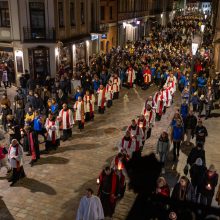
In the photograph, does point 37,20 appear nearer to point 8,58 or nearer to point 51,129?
point 8,58

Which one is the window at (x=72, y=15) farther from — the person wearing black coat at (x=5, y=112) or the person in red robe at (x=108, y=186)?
the person in red robe at (x=108, y=186)

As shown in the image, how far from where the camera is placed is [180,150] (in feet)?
43.1

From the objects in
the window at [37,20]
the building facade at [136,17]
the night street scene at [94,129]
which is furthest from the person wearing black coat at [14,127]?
the building facade at [136,17]

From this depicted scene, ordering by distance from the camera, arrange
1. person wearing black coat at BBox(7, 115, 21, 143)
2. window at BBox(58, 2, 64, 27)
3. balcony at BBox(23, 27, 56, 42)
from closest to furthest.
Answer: person wearing black coat at BBox(7, 115, 21, 143)
balcony at BBox(23, 27, 56, 42)
window at BBox(58, 2, 64, 27)

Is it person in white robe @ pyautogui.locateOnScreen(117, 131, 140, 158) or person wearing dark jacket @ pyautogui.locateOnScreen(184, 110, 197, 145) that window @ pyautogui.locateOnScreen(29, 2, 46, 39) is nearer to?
person wearing dark jacket @ pyautogui.locateOnScreen(184, 110, 197, 145)

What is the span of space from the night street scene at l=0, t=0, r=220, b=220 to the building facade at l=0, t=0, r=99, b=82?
0.07m

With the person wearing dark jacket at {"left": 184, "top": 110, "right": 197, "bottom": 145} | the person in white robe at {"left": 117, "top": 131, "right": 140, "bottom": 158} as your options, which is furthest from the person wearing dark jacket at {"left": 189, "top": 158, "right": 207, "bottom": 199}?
the person wearing dark jacket at {"left": 184, "top": 110, "right": 197, "bottom": 145}

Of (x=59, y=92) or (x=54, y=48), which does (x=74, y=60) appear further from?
(x=59, y=92)

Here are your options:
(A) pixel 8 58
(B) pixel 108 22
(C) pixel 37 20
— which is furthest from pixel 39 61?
(B) pixel 108 22

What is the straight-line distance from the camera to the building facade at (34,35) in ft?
73.8

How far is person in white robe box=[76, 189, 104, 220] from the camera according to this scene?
7.50 metres

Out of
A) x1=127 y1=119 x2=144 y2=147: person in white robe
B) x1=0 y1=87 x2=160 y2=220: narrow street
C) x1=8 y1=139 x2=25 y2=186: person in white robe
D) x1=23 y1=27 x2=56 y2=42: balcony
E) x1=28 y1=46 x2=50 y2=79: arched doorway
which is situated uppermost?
x1=23 y1=27 x2=56 y2=42: balcony

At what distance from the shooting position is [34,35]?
23.0 meters

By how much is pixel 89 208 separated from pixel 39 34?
17872 millimetres
